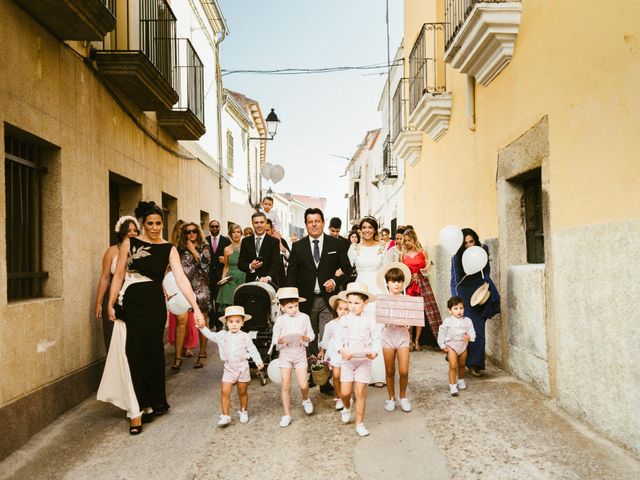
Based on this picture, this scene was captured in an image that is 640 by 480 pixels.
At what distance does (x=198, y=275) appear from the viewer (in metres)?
8.46

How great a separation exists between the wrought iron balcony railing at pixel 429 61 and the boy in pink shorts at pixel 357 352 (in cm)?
592

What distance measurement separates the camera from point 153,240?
18.8ft

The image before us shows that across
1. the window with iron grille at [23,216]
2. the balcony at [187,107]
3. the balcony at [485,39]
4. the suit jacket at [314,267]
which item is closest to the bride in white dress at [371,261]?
the suit jacket at [314,267]

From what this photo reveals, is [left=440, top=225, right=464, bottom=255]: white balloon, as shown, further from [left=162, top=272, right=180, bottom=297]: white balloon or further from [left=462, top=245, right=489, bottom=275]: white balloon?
[left=162, top=272, right=180, bottom=297]: white balloon

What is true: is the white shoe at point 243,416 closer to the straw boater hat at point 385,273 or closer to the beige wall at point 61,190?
the beige wall at point 61,190

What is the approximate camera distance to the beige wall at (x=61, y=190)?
5109 millimetres

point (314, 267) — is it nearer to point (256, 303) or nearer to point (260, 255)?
point (256, 303)

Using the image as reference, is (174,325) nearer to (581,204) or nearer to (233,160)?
(581,204)

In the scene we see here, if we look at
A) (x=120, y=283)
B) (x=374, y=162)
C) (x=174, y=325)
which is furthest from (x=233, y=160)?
(x=120, y=283)

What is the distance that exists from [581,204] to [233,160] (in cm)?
1709

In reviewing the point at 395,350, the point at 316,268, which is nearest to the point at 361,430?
the point at 395,350

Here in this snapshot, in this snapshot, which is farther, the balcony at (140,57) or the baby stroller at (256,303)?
the balcony at (140,57)

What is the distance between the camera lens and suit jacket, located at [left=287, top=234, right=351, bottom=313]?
253 inches

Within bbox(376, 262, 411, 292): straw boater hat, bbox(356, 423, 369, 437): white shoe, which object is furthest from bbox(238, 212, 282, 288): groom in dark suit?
bbox(356, 423, 369, 437): white shoe
